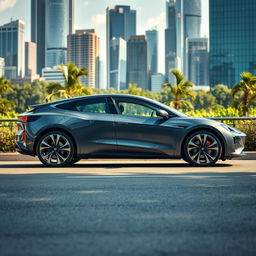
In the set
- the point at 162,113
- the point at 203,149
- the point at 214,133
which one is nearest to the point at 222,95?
the point at 214,133

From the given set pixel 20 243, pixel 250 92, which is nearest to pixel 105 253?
pixel 20 243

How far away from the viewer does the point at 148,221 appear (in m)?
4.64

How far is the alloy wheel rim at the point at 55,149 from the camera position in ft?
32.9

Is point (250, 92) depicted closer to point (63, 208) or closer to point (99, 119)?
point (99, 119)

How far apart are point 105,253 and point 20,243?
2.37 feet

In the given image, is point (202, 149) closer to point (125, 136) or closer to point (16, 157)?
point (125, 136)

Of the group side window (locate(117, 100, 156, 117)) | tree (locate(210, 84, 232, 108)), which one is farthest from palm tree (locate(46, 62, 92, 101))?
tree (locate(210, 84, 232, 108))

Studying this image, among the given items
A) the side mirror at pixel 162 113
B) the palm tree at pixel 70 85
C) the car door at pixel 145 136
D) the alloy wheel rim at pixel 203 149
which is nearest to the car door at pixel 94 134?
the car door at pixel 145 136

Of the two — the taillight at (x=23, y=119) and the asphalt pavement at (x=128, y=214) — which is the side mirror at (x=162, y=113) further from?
the taillight at (x=23, y=119)

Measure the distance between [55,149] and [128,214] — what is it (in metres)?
5.28

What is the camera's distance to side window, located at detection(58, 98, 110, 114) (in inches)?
402

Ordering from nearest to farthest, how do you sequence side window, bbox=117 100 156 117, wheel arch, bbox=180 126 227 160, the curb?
wheel arch, bbox=180 126 227 160, side window, bbox=117 100 156 117, the curb

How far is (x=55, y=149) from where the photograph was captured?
10.0 meters

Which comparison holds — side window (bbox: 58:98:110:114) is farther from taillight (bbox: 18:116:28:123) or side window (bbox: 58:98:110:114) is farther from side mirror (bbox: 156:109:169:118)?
side mirror (bbox: 156:109:169:118)
